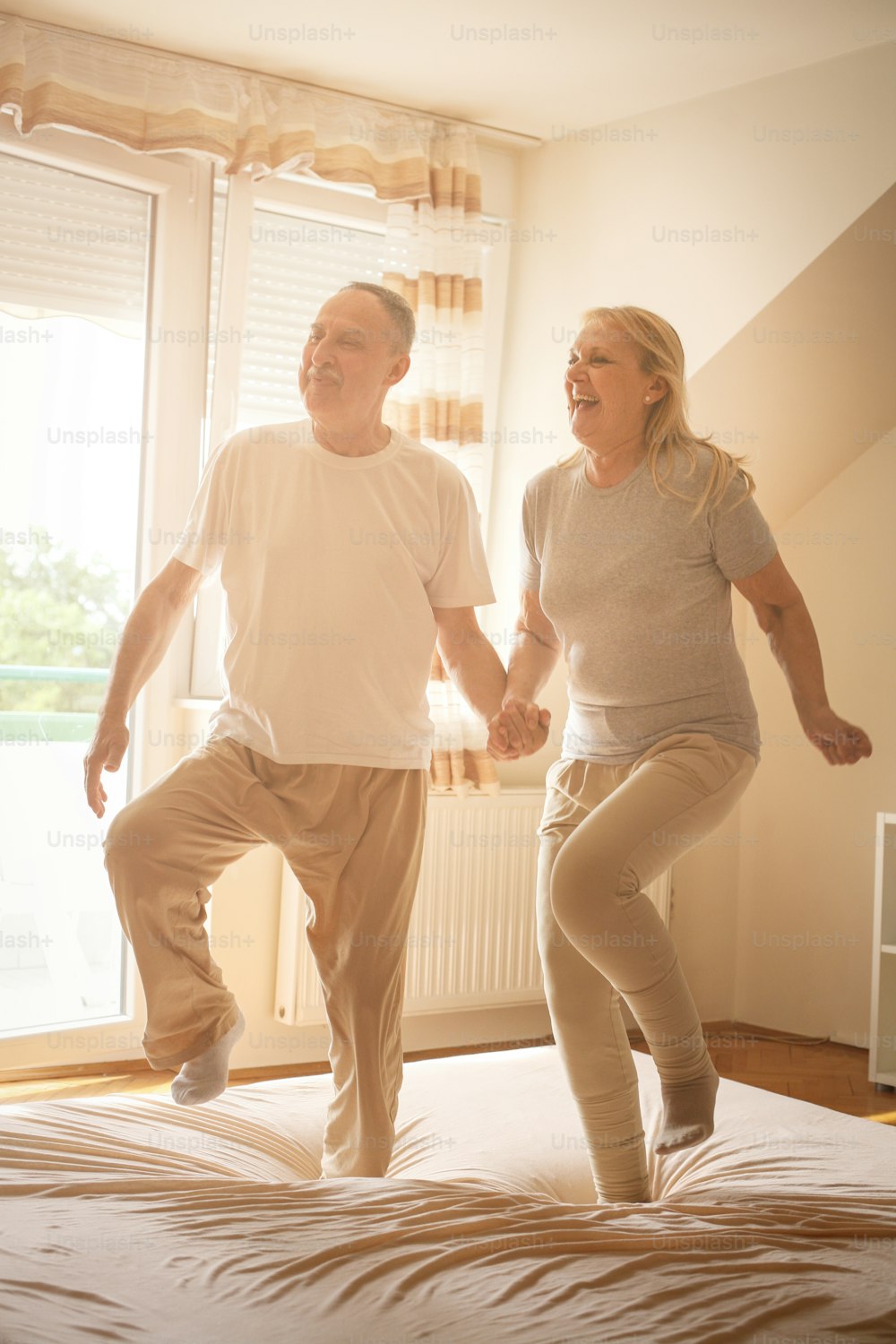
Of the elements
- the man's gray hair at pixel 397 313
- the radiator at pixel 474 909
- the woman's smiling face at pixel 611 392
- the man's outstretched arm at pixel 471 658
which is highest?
the man's gray hair at pixel 397 313

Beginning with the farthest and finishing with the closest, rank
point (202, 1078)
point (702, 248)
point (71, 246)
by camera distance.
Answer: point (702, 248) → point (71, 246) → point (202, 1078)

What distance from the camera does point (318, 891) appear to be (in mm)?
2469

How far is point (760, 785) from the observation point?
4828 mm

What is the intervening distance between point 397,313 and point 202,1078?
154cm

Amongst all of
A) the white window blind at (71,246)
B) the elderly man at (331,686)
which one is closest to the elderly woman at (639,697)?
the elderly man at (331,686)

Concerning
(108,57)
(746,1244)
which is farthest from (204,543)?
(108,57)

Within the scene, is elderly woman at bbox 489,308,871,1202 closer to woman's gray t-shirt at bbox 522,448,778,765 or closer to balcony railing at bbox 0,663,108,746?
woman's gray t-shirt at bbox 522,448,778,765

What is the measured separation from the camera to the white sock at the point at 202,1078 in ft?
7.46

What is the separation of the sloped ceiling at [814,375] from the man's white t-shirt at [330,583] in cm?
174

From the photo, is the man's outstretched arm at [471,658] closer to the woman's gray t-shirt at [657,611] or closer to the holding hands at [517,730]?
the holding hands at [517,730]

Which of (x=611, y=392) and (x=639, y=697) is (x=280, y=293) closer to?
(x=611, y=392)

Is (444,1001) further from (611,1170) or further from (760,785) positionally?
(611,1170)

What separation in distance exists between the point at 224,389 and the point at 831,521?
84.4 inches

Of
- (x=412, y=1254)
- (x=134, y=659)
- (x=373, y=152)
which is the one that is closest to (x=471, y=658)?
(x=134, y=659)
